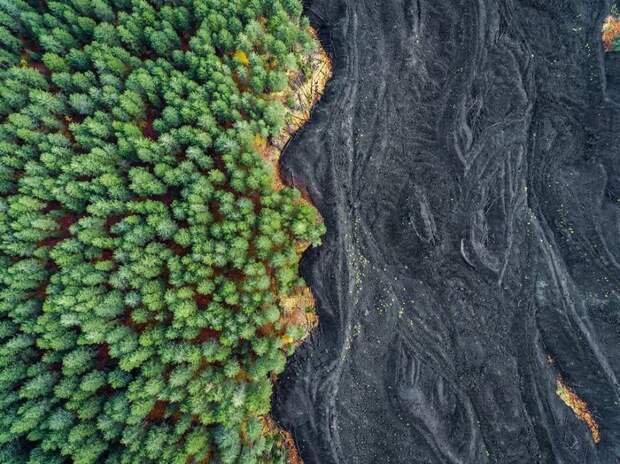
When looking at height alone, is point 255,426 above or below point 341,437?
above

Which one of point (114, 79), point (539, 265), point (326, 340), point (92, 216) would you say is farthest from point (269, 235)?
point (539, 265)

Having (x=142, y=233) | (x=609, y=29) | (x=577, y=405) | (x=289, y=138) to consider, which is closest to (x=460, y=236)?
(x=289, y=138)

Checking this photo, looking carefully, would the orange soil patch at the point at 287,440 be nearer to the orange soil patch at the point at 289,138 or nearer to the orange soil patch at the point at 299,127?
the orange soil patch at the point at 289,138

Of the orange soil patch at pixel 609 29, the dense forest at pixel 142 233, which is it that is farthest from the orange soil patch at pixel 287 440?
the orange soil patch at pixel 609 29

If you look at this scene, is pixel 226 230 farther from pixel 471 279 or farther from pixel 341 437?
pixel 471 279

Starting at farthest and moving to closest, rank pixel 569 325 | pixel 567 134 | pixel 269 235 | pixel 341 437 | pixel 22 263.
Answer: pixel 567 134 → pixel 569 325 → pixel 341 437 → pixel 269 235 → pixel 22 263
